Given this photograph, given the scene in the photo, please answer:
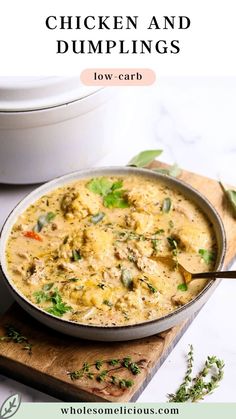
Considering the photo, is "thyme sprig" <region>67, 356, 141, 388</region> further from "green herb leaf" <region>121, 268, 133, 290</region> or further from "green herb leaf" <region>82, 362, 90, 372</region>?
"green herb leaf" <region>121, 268, 133, 290</region>

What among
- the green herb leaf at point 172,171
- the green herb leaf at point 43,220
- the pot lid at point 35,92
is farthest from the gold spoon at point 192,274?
the pot lid at point 35,92

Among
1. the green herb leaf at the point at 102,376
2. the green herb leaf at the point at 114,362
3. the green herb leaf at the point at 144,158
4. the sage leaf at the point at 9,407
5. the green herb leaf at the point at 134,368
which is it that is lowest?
the sage leaf at the point at 9,407

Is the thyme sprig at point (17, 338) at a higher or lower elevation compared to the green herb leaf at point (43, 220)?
lower

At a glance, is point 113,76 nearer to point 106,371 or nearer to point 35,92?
point 35,92

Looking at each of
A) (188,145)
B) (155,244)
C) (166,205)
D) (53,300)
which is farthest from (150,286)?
(188,145)

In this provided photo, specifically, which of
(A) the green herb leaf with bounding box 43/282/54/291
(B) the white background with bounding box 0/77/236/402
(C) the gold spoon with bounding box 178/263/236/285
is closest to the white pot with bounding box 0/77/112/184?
(B) the white background with bounding box 0/77/236/402

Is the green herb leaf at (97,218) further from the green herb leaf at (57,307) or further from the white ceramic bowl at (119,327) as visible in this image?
the green herb leaf at (57,307)

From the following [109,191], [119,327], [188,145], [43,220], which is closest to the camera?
[119,327]

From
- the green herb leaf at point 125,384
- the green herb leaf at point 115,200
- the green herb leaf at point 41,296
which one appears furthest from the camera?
the green herb leaf at point 115,200
